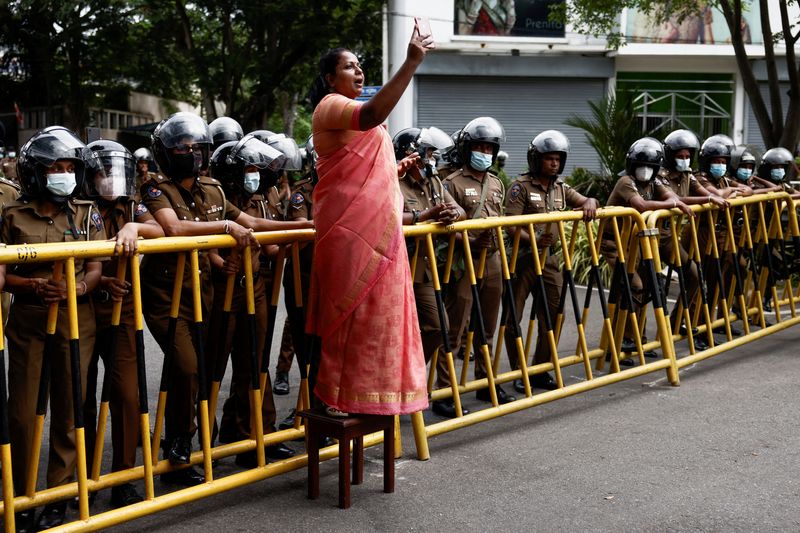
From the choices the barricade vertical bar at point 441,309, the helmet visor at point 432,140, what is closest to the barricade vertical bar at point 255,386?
the barricade vertical bar at point 441,309

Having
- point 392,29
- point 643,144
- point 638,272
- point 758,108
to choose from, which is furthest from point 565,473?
point 392,29

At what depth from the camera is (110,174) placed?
4957mm

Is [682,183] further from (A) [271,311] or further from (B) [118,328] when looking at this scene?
(B) [118,328]

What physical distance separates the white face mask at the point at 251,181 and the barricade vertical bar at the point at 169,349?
0.88 m

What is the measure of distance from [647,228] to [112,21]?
17927 millimetres

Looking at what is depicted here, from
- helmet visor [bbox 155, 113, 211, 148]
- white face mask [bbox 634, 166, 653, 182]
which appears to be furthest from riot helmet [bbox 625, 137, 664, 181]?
helmet visor [bbox 155, 113, 211, 148]

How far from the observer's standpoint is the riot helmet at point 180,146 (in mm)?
5090

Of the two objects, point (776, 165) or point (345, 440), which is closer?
point (345, 440)

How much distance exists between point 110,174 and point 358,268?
1.39m

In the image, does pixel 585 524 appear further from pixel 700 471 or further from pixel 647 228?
pixel 647 228

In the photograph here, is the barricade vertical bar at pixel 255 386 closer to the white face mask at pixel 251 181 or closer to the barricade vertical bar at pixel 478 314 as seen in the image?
the white face mask at pixel 251 181

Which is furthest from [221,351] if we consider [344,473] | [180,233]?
[344,473]

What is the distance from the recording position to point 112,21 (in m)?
22.1

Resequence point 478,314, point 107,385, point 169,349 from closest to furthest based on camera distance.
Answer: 1. point 107,385
2. point 169,349
3. point 478,314
